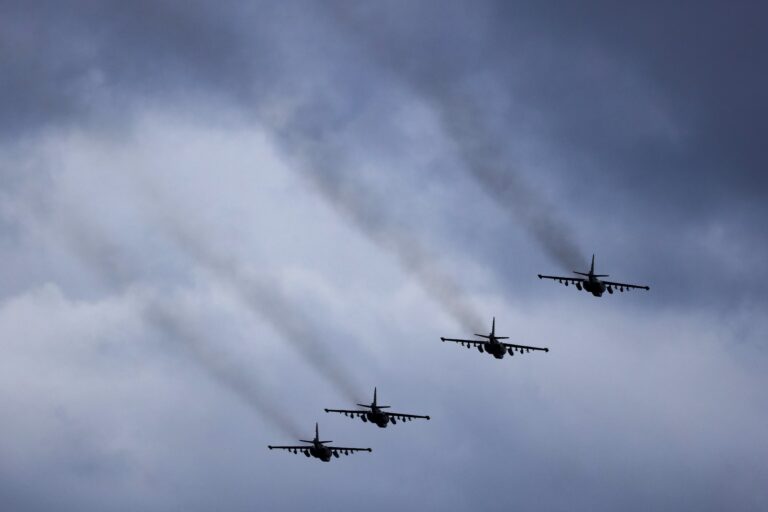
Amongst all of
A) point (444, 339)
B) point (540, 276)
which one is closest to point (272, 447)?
point (444, 339)

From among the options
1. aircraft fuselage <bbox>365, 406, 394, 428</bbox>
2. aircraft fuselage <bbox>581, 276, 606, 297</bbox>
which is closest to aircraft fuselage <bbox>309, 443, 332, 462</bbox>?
aircraft fuselage <bbox>365, 406, 394, 428</bbox>

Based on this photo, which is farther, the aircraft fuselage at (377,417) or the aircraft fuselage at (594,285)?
the aircraft fuselage at (377,417)

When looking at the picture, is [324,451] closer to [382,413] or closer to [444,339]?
[382,413]

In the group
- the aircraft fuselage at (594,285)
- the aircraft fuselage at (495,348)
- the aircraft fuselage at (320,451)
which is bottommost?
the aircraft fuselage at (320,451)

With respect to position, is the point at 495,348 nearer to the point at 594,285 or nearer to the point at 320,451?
the point at 594,285

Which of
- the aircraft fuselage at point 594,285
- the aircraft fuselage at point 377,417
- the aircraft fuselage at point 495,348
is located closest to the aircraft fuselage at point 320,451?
the aircraft fuselage at point 377,417

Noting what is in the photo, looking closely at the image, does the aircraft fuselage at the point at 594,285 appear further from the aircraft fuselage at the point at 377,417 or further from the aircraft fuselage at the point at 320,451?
the aircraft fuselage at the point at 320,451

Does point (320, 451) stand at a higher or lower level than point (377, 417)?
lower

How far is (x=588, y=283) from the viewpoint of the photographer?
174000mm

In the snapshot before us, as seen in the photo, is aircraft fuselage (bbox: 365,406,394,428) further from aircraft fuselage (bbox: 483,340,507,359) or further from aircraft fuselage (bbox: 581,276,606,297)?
aircraft fuselage (bbox: 581,276,606,297)

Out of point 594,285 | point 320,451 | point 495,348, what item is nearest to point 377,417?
point 320,451

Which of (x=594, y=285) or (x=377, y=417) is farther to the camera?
(x=377, y=417)

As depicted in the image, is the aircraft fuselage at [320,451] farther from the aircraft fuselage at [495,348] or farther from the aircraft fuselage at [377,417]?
A: the aircraft fuselage at [495,348]

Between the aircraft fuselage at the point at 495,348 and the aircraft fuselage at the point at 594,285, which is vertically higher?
the aircraft fuselage at the point at 594,285
